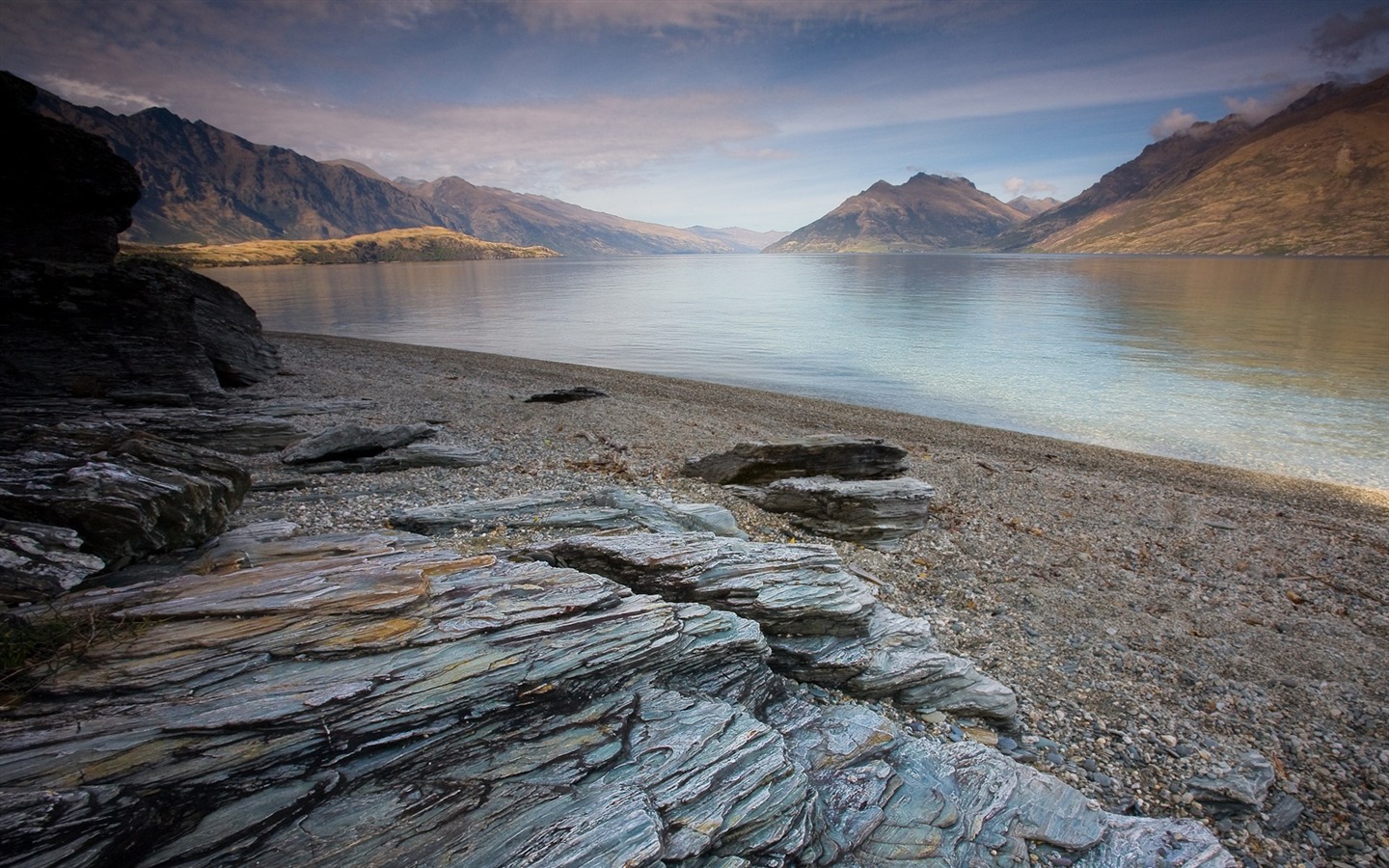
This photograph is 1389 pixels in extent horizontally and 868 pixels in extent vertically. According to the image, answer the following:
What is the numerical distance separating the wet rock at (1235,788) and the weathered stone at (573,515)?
797 centimetres

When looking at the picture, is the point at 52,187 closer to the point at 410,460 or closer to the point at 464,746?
the point at 410,460

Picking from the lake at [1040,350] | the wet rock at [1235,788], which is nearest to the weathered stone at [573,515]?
the wet rock at [1235,788]

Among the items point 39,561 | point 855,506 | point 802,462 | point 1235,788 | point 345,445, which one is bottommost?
point 1235,788

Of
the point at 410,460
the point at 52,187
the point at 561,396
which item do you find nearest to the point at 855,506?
the point at 410,460

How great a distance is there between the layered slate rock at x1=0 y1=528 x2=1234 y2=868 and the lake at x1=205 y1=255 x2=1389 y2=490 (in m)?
27.4

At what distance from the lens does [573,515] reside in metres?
12.0

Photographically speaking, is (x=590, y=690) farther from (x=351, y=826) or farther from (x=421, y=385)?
(x=421, y=385)

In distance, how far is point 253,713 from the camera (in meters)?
5.16

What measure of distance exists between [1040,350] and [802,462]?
44510mm

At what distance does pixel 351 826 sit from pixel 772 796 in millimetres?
3893

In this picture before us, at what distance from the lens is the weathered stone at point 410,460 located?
50.0ft

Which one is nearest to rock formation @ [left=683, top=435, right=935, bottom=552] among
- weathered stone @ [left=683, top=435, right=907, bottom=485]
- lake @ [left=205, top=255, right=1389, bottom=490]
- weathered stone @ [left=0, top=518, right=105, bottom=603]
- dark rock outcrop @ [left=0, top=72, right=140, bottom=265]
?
weathered stone @ [left=683, top=435, right=907, bottom=485]

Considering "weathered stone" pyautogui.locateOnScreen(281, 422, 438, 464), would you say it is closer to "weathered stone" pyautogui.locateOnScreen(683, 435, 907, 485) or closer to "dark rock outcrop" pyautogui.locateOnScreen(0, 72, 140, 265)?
"weathered stone" pyautogui.locateOnScreen(683, 435, 907, 485)

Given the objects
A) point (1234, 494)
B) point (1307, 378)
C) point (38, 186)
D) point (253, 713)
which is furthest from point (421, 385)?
point (1307, 378)
